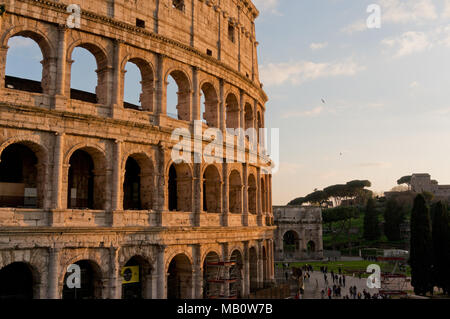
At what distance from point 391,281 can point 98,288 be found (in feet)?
59.5

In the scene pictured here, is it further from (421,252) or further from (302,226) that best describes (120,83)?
(302,226)

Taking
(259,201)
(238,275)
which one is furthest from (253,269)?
(259,201)

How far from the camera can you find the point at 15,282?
18750mm

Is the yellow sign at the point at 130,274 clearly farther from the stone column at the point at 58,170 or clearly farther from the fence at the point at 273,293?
the fence at the point at 273,293

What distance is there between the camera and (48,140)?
17766 millimetres

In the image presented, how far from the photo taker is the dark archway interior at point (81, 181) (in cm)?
2009

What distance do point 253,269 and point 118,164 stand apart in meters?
12.7

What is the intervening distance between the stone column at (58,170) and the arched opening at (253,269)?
13854 millimetres

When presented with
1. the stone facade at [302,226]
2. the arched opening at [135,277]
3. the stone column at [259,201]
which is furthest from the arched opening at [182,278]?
the stone facade at [302,226]

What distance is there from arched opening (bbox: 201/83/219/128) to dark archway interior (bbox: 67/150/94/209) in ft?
23.5

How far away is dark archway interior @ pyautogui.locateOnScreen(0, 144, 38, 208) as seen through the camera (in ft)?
60.0
